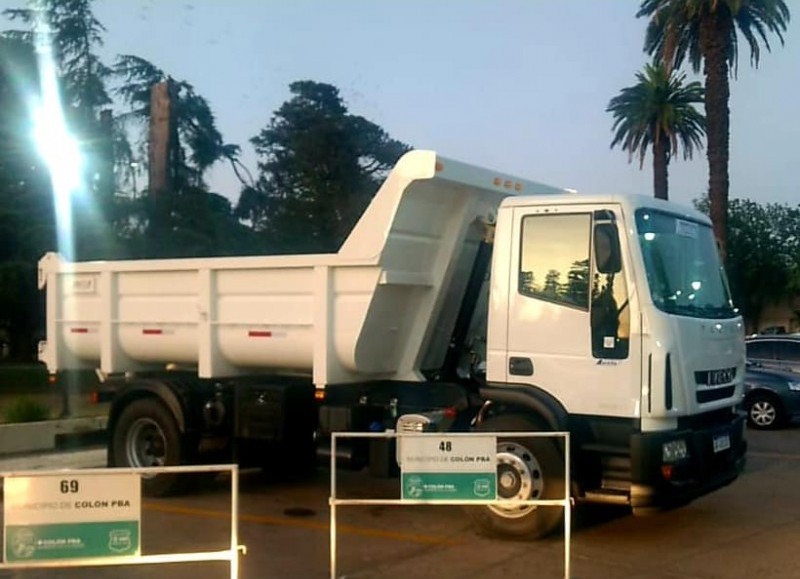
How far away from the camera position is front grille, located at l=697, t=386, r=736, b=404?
8.43 m

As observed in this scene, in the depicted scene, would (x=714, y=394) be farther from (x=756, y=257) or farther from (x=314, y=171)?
(x=756, y=257)

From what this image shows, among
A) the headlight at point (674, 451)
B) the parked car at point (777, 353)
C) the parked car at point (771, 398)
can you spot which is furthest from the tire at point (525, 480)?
the parked car at point (777, 353)

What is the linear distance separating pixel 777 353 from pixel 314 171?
2674cm

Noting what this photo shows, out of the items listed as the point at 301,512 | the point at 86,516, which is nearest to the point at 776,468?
the point at 301,512

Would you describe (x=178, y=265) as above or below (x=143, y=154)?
below

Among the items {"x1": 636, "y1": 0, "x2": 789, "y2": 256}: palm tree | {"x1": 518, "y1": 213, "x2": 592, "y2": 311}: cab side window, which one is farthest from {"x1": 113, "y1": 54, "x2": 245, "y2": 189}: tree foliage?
{"x1": 518, "y1": 213, "x2": 592, "y2": 311}: cab side window

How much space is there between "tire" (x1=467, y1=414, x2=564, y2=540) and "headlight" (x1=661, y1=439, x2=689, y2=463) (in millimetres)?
799

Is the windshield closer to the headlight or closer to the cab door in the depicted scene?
the cab door

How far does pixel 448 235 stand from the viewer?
956 centimetres

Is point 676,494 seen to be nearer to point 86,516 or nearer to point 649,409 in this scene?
point 649,409

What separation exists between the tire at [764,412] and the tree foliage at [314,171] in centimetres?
1996

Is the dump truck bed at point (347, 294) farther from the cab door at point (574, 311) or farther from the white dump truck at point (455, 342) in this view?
the cab door at point (574, 311)

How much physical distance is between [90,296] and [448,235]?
4255 millimetres

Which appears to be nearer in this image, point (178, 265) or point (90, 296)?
point (178, 265)
